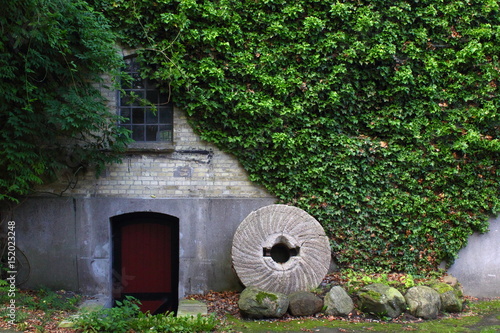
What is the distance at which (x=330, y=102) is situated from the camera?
684 centimetres

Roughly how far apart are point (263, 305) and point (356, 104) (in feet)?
11.5

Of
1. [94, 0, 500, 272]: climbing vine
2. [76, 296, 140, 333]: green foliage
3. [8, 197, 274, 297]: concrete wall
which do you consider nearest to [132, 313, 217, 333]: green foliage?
[76, 296, 140, 333]: green foliage

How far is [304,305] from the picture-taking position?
5945 millimetres

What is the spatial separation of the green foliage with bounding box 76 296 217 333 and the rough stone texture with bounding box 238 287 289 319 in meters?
0.50

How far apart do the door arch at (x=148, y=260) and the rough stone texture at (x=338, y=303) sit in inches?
103

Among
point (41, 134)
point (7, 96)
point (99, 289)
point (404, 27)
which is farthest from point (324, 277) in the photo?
point (7, 96)

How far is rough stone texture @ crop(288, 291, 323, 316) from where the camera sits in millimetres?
5949

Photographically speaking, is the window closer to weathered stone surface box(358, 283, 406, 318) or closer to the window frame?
the window frame

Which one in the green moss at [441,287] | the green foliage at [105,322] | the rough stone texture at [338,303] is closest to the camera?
the green foliage at [105,322]

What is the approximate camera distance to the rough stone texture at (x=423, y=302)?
238 inches

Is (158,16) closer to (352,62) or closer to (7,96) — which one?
(7,96)

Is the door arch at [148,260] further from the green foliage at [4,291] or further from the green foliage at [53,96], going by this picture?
the green foliage at [4,291]

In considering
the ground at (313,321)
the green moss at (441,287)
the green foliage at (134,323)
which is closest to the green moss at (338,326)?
the ground at (313,321)

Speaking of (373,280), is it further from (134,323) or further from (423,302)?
(134,323)
